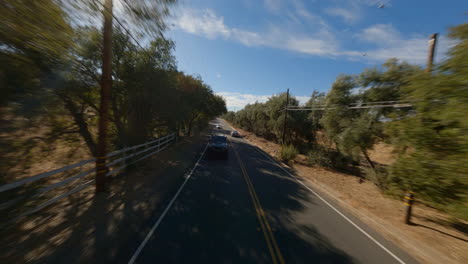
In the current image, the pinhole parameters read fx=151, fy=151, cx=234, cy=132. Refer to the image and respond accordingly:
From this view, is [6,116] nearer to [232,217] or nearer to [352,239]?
[232,217]

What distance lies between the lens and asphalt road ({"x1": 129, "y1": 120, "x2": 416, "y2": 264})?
350cm

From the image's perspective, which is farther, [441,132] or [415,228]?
[415,228]

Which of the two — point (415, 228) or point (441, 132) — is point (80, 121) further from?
point (415, 228)

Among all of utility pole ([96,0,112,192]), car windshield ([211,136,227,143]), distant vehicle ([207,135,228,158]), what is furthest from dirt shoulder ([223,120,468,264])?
utility pole ([96,0,112,192])

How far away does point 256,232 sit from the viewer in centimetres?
429

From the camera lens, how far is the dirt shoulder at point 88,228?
303 centimetres

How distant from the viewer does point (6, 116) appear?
2865mm

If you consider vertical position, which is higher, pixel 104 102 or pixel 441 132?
pixel 104 102

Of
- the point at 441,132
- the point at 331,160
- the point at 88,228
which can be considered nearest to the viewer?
the point at 441,132

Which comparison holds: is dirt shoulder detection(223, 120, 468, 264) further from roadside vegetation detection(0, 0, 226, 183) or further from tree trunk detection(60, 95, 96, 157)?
tree trunk detection(60, 95, 96, 157)

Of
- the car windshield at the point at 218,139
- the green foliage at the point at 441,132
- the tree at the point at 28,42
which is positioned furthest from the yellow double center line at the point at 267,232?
the car windshield at the point at 218,139

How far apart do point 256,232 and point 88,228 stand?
14.3ft

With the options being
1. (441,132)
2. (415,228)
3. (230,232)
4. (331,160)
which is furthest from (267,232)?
(331,160)

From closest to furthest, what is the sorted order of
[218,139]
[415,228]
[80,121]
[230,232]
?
[230,232] < [415,228] < [80,121] < [218,139]
